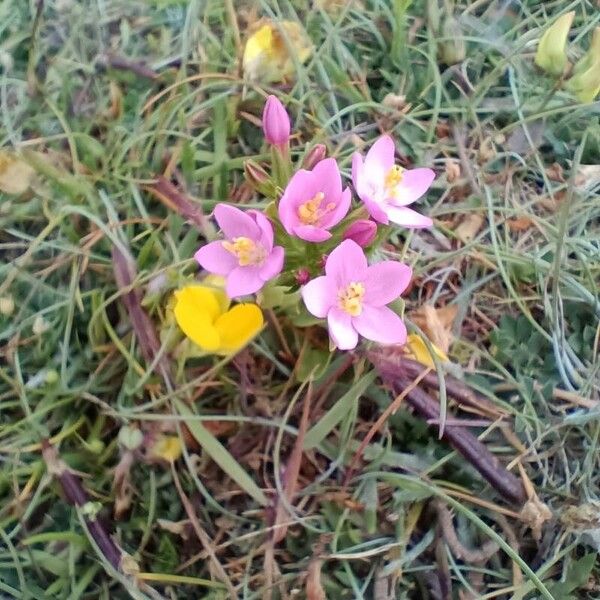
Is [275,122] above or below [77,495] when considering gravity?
above

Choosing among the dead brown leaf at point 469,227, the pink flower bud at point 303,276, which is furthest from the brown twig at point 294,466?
the dead brown leaf at point 469,227

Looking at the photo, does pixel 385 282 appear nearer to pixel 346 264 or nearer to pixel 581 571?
pixel 346 264

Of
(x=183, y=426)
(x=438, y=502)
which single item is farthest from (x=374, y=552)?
(x=183, y=426)

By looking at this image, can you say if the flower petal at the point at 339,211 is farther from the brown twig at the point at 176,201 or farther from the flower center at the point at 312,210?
the brown twig at the point at 176,201

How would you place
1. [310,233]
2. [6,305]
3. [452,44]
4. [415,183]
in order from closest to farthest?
[310,233], [415,183], [6,305], [452,44]

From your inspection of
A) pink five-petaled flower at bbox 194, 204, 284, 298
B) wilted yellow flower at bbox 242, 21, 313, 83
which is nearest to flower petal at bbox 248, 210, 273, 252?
pink five-petaled flower at bbox 194, 204, 284, 298

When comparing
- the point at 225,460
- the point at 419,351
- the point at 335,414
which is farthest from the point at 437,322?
the point at 225,460

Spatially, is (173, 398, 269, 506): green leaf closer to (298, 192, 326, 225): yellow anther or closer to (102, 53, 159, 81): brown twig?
(298, 192, 326, 225): yellow anther

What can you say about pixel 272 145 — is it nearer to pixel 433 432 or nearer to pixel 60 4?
pixel 433 432
